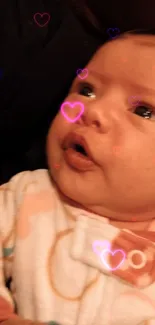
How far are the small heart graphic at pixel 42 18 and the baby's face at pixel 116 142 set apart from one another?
0.15 metres

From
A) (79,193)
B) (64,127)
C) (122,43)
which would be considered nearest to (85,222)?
(79,193)

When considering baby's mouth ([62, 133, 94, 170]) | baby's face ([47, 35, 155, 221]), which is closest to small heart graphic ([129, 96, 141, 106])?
baby's face ([47, 35, 155, 221])

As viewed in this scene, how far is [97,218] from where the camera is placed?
0.90m

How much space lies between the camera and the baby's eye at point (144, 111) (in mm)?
866

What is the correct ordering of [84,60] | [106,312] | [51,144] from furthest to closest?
1. [84,60]
2. [51,144]
3. [106,312]

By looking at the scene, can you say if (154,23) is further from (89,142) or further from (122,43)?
(89,142)

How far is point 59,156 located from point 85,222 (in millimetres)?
125

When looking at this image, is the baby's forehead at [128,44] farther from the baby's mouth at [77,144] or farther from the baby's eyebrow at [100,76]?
the baby's mouth at [77,144]

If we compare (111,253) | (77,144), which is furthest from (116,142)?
(111,253)

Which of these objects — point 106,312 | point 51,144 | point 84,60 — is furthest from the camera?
point 84,60

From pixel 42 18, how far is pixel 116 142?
315 millimetres

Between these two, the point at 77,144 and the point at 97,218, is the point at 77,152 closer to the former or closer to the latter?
the point at 77,144

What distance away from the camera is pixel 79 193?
0.86 meters

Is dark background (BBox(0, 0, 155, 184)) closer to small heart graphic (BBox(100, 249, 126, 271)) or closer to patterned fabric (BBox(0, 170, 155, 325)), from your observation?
patterned fabric (BBox(0, 170, 155, 325))
